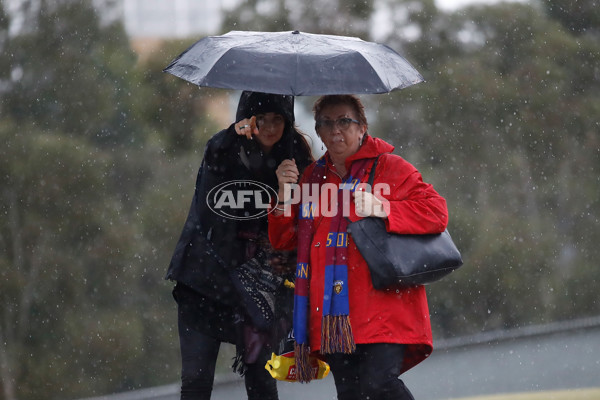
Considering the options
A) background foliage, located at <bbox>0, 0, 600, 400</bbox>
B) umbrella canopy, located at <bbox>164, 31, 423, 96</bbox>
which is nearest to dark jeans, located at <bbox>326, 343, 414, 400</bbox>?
umbrella canopy, located at <bbox>164, 31, 423, 96</bbox>

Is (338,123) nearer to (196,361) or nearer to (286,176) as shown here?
(286,176)

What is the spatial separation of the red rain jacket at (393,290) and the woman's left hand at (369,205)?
0.08ft

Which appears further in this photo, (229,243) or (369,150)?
(229,243)

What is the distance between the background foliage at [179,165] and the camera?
30.8ft

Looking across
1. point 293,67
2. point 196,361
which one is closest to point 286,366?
point 196,361

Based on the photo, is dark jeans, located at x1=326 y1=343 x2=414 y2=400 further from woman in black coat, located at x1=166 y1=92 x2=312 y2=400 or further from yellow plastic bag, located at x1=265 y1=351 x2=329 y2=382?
woman in black coat, located at x1=166 y1=92 x2=312 y2=400

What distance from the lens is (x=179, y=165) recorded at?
10.0 m

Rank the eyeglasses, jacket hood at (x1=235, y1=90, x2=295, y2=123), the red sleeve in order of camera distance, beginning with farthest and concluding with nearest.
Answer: jacket hood at (x1=235, y1=90, x2=295, y2=123)
the eyeglasses
the red sleeve

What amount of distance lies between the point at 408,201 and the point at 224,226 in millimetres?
754

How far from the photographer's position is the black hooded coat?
3.40 meters

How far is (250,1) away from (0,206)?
3593mm

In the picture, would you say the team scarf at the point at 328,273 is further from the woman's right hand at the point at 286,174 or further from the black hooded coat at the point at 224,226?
the black hooded coat at the point at 224,226

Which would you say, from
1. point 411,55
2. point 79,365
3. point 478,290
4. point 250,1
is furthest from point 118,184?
point 478,290

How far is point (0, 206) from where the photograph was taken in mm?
9234
